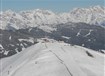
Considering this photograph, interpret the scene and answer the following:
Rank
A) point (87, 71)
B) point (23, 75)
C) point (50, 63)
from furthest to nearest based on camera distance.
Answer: point (50, 63)
point (23, 75)
point (87, 71)

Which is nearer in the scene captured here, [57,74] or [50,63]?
[57,74]

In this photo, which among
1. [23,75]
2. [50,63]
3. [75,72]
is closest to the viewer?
[75,72]

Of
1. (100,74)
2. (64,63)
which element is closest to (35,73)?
(64,63)

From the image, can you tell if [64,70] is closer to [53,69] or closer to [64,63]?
[53,69]

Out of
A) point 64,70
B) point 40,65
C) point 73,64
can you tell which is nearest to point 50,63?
point 40,65

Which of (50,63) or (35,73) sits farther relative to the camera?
(50,63)

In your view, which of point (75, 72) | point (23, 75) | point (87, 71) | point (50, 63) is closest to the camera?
point (75, 72)

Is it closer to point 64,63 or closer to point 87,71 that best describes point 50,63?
point 64,63

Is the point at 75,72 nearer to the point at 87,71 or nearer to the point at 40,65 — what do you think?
the point at 87,71
